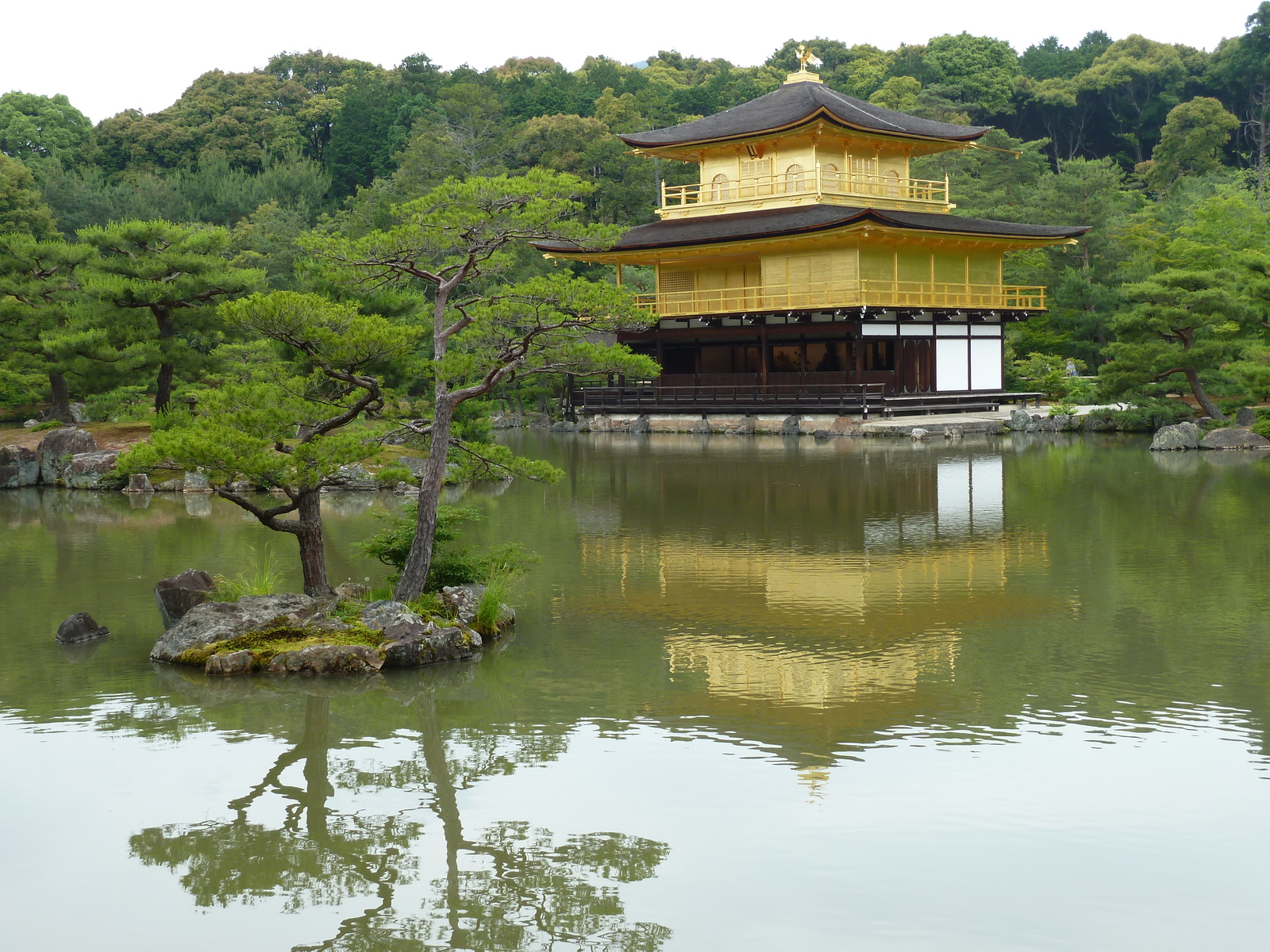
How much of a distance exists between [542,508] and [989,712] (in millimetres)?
12661

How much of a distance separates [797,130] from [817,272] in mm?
4839

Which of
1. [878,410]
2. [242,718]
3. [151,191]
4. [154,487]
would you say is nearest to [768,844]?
[242,718]

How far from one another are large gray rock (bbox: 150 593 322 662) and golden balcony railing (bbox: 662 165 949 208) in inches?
1218

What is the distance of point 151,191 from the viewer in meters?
56.3

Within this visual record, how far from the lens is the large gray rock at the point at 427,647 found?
10391 millimetres

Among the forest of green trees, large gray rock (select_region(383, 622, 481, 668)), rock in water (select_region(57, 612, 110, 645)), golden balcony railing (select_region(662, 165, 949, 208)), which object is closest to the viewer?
large gray rock (select_region(383, 622, 481, 668))

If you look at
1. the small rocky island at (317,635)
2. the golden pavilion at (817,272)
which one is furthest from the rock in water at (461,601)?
the golden pavilion at (817,272)

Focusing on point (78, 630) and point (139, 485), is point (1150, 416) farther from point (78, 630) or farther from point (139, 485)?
point (78, 630)

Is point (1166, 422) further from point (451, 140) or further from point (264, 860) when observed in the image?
point (451, 140)

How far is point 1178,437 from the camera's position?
95.8 feet

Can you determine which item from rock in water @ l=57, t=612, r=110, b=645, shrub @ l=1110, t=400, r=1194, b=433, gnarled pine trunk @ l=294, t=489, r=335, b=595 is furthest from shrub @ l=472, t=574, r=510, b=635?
shrub @ l=1110, t=400, r=1194, b=433

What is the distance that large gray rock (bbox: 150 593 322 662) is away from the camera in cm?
1077

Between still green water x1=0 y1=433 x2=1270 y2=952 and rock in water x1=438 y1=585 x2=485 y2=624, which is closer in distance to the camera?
still green water x1=0 y1=433 x2=1270 y2=952

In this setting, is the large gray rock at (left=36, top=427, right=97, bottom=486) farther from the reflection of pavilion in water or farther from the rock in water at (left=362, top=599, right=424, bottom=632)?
the rock in water at (left=362, top=599, right=424, bottom=632)
